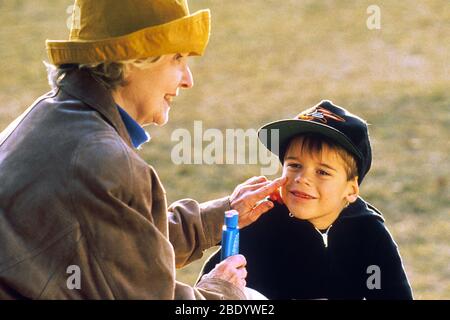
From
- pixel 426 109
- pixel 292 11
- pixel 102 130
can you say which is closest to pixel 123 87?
pixel 102 130

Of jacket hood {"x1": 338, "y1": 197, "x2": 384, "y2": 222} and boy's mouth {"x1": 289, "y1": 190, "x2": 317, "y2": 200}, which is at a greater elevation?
boy's mouth {"x1": 289, "y1": 190, "x2": 317, "y2": 200}

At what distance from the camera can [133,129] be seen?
2746 millimetres

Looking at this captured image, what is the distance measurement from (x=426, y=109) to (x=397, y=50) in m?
1.52

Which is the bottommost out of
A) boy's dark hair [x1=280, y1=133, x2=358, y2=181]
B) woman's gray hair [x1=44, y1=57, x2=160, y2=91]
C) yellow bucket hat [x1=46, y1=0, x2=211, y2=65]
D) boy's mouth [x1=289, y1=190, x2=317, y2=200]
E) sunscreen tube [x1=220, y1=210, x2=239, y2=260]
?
sunscreen tube [x1=220, y1=210, x2=239, y2=260]

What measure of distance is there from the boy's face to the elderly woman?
0.44 meters

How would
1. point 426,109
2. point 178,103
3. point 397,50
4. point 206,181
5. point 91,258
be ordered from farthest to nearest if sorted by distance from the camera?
point 397,50 → point 178,103 → point 426,109 → point 206,181 → point 91,258

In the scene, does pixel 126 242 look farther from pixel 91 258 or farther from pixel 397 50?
pixel 397 50

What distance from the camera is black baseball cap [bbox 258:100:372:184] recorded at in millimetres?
3139

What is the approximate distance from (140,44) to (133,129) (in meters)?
0.27

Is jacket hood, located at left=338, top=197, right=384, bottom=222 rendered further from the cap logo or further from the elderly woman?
the elderly woman

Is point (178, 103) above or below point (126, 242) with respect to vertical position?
above

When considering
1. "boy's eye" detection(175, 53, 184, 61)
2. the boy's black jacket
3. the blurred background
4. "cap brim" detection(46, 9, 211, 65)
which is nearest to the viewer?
"cap brim" detection(46, 9, 211, 65)

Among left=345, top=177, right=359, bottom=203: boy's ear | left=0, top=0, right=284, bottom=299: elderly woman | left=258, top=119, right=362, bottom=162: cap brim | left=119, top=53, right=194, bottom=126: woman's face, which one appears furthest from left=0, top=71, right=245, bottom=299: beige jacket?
left=345, top=177, right=359, bottom=203: boy's ear

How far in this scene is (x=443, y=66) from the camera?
832 centimetres
